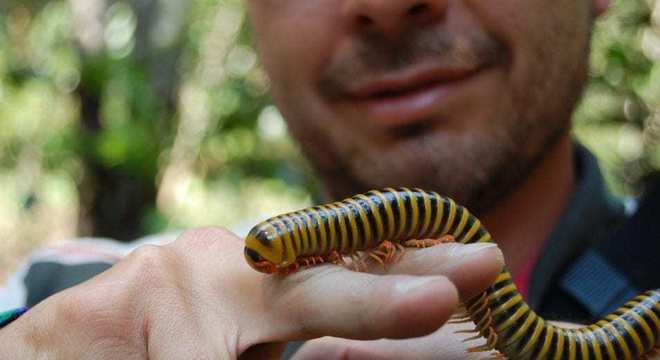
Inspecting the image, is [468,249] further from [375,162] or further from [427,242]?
[375,162]

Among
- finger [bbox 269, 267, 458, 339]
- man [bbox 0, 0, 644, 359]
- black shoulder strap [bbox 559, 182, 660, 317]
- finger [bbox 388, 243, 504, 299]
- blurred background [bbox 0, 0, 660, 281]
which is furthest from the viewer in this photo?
blurred background [bbox 0, 0, 660, 281]

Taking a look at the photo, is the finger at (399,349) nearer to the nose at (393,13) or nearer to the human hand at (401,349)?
the human hand at (401,349)

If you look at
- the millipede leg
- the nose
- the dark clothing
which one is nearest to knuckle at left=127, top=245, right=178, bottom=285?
the millipede leg

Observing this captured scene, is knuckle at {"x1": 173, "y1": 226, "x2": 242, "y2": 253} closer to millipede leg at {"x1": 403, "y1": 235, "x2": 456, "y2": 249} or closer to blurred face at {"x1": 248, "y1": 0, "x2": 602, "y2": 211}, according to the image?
millipede leg at {"x1": 403, "y1": 235, "x2": 456, "y2": 249}

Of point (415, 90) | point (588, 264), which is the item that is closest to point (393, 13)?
point (415, 90)

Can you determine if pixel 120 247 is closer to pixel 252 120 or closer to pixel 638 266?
pixel 252 120

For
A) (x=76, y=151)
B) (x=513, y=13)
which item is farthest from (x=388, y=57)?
(x=76, y=151)

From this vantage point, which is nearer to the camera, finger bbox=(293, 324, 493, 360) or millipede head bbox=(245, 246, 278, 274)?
millipede head bbox=(245, 246, 278, 274)
